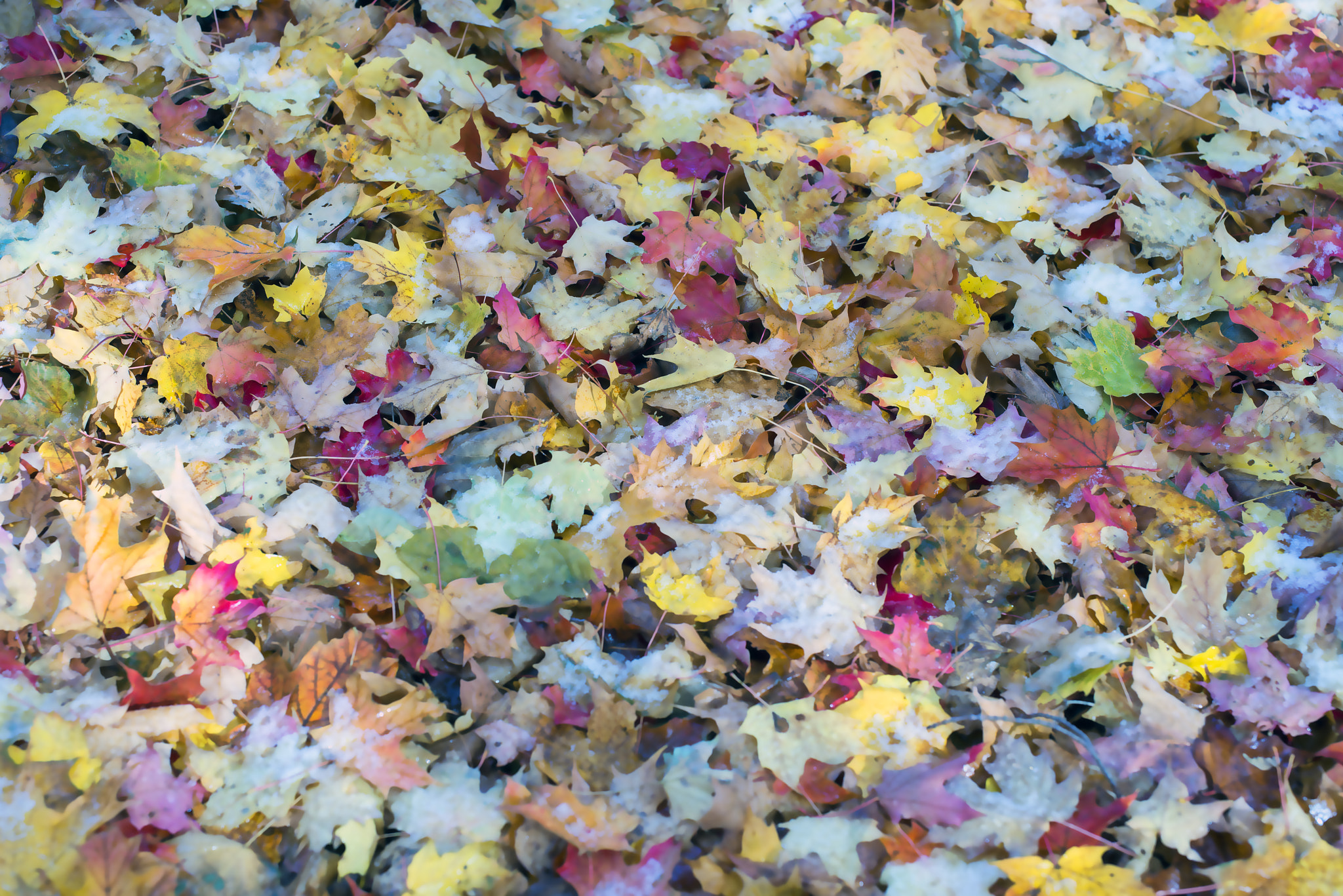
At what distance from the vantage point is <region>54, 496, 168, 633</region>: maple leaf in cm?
127

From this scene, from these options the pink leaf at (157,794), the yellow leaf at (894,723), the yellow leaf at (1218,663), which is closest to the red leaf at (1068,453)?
the yellow leaf at (1218,663)

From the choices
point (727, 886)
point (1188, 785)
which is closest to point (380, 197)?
point (727, 886)

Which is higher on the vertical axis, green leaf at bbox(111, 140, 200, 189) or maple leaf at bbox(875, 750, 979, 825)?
green leaf at bbox(111, 140, 200, 189)

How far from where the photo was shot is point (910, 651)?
1.28 meters

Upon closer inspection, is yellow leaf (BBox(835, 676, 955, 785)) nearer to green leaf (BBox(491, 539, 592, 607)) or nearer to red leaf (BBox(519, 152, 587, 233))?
green leaf (BBox(491, 539, 592, 607))

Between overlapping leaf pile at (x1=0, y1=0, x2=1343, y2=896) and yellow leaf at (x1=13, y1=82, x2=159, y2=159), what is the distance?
0.01m

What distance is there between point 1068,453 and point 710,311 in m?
0.71

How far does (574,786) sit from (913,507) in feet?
2.38

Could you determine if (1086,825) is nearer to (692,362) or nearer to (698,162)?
(692,362)

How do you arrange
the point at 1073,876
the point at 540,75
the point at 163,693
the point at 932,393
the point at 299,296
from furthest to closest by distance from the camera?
the point at 540,75 → the point at 299,296 → the point at 932,393 → the point at 163,693 → the point at 1073,876

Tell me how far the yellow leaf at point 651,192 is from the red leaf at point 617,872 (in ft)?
4.13

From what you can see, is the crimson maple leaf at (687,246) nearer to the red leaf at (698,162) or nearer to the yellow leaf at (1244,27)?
the red leaf at (698,162)

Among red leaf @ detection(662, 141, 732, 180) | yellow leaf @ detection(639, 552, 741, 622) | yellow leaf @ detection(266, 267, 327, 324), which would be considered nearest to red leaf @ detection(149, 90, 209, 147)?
yellow leaf @ detection(266, 267, 327, 324)

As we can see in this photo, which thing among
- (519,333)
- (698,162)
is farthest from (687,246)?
(519,333)
